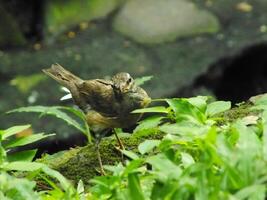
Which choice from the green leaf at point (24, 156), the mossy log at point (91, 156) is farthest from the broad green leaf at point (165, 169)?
the mossy log at point (91, 156)

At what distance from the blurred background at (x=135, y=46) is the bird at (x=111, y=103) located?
12.2 feet

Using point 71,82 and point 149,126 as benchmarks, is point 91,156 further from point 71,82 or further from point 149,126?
point 71,82

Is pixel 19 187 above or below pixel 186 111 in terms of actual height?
below

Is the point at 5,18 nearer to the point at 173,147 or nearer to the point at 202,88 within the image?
the point at 202,88

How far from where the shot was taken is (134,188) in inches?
138

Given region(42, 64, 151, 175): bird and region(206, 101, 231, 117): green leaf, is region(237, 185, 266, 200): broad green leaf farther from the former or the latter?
region(42, 64, 151, 175): bird

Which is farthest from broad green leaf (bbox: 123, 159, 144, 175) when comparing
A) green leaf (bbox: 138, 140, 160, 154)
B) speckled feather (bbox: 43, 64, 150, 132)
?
speckled feather (bbox: 43, 64, 150, 132)

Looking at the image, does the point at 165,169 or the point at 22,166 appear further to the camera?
the point at 22,166

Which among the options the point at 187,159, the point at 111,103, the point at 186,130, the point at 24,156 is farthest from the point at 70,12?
the point at 187,159

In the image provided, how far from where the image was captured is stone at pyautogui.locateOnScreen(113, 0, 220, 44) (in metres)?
10.5

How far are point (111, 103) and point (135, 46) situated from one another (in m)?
5.20

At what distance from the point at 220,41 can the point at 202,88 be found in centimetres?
87

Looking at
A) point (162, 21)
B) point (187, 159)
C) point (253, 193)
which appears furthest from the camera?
point (162, 21)

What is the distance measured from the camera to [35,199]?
379cm
